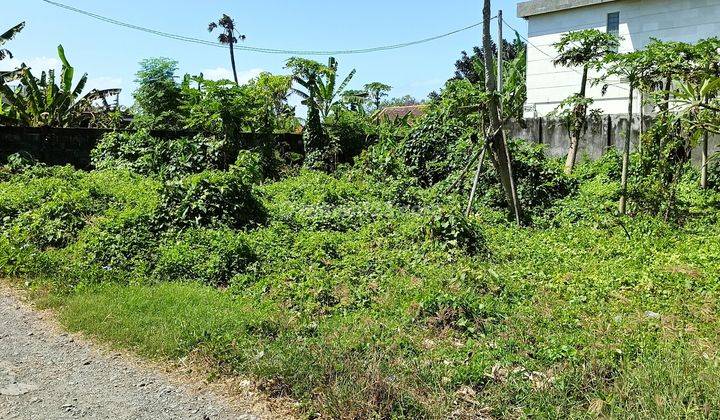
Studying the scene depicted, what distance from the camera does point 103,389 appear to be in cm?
418

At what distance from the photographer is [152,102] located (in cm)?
1830

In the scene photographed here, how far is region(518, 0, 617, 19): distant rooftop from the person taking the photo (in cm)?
1856

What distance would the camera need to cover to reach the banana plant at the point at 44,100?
14.9m

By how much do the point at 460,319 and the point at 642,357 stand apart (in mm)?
1457

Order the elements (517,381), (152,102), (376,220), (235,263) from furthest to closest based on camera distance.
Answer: (152,102)
(376,220)
(235,263)
(517,381)

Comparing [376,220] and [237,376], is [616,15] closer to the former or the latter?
[376,220]

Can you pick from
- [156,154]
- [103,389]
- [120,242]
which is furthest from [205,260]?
[156,154]

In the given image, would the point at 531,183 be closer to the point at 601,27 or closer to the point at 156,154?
the point at 156,154

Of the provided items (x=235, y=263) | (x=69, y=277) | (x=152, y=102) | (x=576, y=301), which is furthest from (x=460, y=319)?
(x=152, y=102)

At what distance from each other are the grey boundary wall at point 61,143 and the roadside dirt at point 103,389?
939 cm

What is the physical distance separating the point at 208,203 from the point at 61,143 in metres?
7.21

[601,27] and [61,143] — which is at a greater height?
[601,27]

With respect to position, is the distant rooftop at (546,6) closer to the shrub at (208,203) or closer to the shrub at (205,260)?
the shrub at (208,203)

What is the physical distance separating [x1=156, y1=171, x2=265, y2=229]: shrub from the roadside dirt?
3.25m
